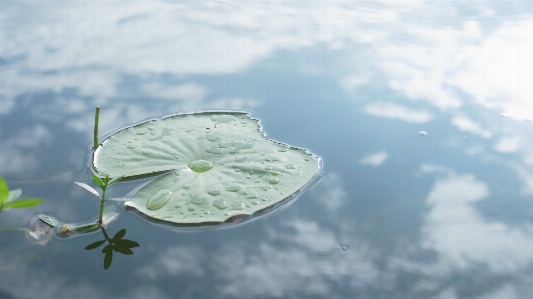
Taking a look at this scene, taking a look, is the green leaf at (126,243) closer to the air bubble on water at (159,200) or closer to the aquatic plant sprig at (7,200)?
the air bubble on water at (159,200)

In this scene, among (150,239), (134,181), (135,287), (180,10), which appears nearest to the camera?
(135,287)

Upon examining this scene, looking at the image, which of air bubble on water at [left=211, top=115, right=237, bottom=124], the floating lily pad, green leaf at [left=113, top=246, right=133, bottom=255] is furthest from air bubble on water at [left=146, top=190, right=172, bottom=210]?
air bubble on water at [left=211, top=115, right=237, bottom=124]

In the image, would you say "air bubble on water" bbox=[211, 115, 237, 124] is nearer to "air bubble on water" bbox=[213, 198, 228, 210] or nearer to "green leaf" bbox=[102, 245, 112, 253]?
"air bubble on water" bbox=[213, 198, 228, 210]

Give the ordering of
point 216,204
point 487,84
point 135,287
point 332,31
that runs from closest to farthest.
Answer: point 135,287
point 216,204
point 487,84
point 332,31

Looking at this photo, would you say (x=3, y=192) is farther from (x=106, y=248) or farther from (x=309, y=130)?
(x=309, y=130)

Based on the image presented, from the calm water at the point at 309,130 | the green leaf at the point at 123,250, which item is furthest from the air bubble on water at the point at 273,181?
the green leaf at the point at 123,250

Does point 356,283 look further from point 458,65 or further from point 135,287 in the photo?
point 458,65

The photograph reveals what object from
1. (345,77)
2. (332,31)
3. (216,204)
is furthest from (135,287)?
(332,31)
